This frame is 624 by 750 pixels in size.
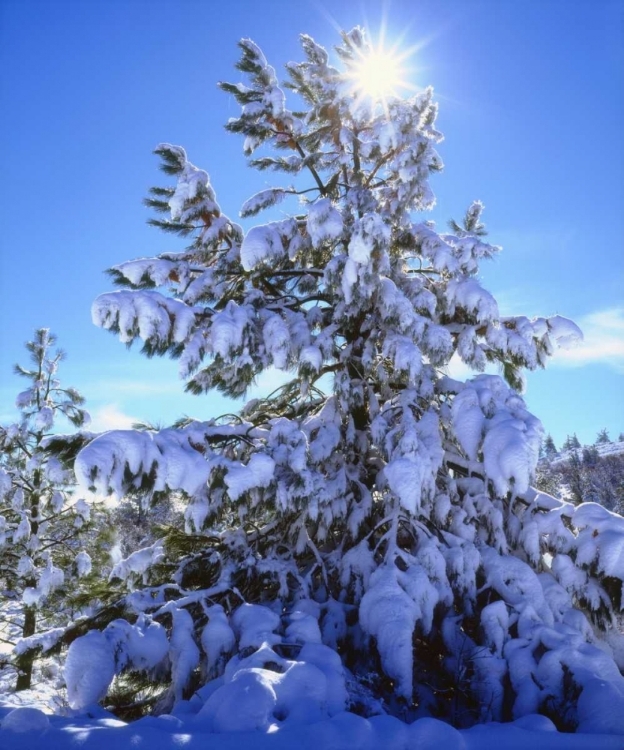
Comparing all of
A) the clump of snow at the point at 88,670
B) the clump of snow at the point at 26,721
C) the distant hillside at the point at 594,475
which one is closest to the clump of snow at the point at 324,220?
the clump of snow at the point at 88,670

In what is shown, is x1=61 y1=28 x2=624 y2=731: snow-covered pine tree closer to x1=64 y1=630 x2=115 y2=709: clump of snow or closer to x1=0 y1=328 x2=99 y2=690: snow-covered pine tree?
x1=64 y1=630 x2=115 y2=709: clump of snow

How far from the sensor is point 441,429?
20.0 ft

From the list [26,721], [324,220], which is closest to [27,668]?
[26,721]

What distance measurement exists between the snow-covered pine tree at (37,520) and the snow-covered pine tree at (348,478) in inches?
270

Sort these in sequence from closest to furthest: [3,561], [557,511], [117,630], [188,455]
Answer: [117,630] < [188,455] < [557,511] < [3,561]

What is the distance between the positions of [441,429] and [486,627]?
96.3 inches

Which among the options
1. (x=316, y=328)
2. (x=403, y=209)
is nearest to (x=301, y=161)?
(x=403, y=209)

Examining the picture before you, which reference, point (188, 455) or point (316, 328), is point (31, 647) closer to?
point (188, 455)

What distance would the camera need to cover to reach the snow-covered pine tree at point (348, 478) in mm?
3732

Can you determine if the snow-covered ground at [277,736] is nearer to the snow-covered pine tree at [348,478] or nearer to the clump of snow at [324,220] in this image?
the snow-covered pine tree at [348,478]

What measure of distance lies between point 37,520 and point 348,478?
33.2 feet

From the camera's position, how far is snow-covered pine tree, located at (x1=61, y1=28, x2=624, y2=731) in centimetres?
373

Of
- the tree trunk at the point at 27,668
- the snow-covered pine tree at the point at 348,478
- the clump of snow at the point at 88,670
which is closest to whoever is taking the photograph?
the clump of snow at the point at 88,670

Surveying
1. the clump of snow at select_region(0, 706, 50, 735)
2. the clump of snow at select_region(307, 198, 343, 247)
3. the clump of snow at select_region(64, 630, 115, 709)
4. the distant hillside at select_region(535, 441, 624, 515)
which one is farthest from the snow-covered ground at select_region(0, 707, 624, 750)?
the distant hillside at select_region(535, 441, 624, 515)
